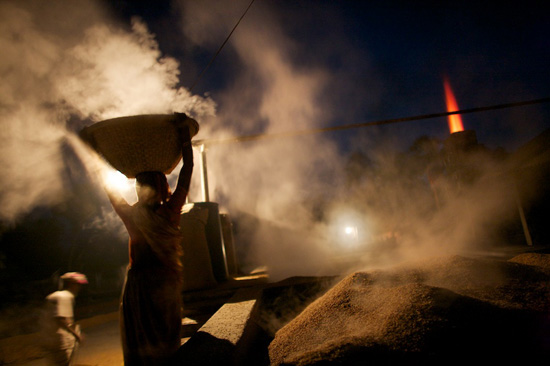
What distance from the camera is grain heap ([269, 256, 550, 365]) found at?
1.69 metres

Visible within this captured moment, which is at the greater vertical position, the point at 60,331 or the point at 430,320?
the point at 430,320

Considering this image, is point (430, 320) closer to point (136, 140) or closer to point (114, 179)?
point (136, 140)

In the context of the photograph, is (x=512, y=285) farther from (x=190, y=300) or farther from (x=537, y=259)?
(x=190, y=300)

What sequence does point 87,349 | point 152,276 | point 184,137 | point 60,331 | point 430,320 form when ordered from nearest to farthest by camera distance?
point 430,320 → point 152,276 → point 184,137 → point 60,331 → point 87,349

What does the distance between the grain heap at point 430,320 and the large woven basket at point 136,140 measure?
1877mm

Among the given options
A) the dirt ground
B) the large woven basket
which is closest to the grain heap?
the large woven basket

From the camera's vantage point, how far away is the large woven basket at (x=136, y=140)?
2232mm

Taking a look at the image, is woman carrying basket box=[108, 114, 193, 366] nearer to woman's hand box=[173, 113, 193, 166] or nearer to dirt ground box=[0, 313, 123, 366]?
woman's hand box=[173, 113, 193, 166]

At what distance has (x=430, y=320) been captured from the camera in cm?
190

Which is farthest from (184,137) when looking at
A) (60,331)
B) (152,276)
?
(60,331)

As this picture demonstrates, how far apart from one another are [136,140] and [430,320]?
8.47 ft

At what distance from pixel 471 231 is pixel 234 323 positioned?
42.2 ft

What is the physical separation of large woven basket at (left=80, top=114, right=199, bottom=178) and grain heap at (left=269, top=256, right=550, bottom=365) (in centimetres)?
188

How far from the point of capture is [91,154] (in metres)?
2.50
